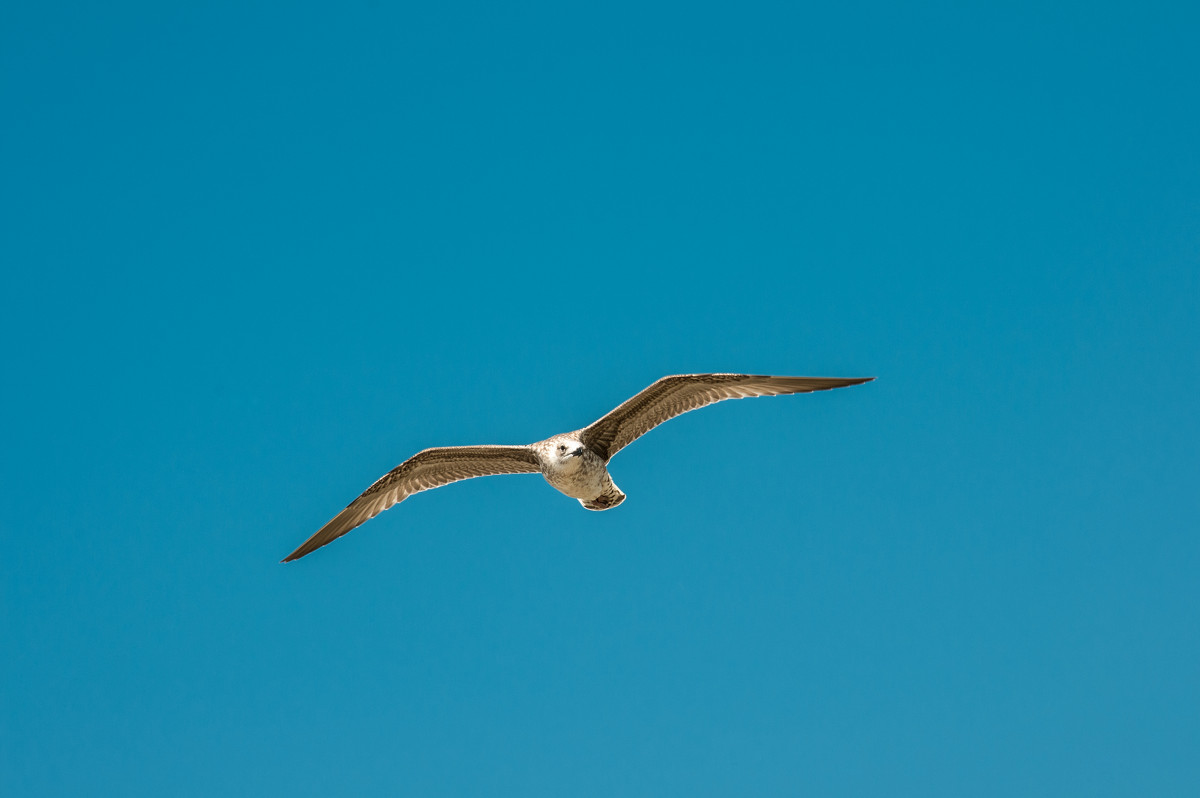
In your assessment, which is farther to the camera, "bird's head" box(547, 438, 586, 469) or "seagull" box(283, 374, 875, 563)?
"seagull" box(283, 374, 875, 563)

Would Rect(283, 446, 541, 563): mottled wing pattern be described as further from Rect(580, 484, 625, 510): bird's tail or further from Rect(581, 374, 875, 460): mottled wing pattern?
Rect(581, 374, 875, 460): mottled wing pattern

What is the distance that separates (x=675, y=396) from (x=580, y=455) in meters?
2.09

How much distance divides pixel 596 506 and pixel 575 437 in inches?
70.5

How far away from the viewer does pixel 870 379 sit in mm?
16828

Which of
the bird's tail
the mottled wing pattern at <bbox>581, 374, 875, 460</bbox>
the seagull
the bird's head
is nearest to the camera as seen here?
the bird's head

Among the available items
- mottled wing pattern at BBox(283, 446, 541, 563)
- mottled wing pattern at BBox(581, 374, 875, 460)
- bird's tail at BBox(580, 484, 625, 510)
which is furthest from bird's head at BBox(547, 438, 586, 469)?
bird's tail at BBox(580, 484, 625, 510)

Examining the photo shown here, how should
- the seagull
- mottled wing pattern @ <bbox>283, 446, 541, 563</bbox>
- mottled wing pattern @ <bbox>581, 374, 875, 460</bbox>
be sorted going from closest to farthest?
the seagull < mottled wing pattern @ <bbox>581, 374, 875, 460</bbox> < mottled wing pattern @ <bbox>283, 446, 541, 563</bbox>

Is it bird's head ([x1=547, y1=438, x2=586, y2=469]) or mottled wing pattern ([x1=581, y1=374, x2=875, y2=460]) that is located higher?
mottled wing pattern ([x1=581, y1=374, x2=875, y2=460])

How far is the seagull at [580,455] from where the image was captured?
1736 cm

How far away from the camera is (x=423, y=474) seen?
19609mm

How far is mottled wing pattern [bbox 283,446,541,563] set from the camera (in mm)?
18641

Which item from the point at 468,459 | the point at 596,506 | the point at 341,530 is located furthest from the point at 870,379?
the point at 341,530

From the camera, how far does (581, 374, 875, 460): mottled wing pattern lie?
17.5 metres

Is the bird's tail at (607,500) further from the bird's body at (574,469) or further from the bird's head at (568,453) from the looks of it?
the bird's head at (568,453)
